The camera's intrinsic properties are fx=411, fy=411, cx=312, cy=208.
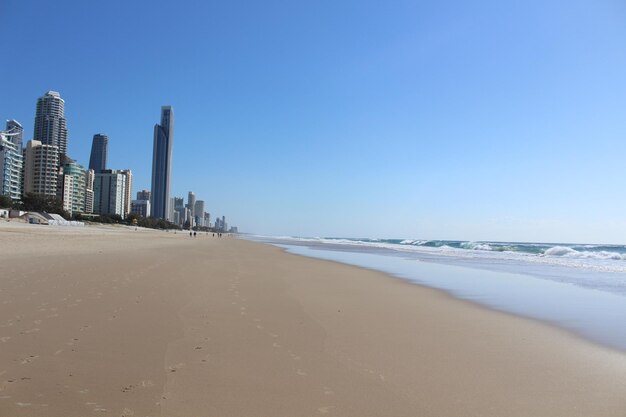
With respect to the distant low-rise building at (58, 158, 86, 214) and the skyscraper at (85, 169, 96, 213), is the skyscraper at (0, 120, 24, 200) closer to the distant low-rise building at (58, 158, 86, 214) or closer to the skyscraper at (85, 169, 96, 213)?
the distant low-rise building at (58, 158, 86, 214)

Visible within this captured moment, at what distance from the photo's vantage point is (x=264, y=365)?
4633 millimetres

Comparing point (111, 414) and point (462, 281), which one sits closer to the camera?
point (111, 414)

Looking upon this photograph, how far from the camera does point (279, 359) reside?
4895 millimetres

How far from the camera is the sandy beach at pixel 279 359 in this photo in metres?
3.64

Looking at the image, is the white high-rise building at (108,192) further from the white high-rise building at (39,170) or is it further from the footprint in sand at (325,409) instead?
the footprint in sand at (325,409)

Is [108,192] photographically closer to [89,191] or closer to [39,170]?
[89,191]

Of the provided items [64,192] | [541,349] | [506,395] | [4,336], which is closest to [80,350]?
[4,336]

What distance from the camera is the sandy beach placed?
364 centimetres

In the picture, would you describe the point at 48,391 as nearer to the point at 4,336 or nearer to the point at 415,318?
the point at 4,336

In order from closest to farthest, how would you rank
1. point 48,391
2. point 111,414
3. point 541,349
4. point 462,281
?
1. point 111,414
2. point 48,391
3. point 541,349
4. point 462,281

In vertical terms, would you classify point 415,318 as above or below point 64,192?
below

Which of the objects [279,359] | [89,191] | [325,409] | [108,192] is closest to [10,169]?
[89,191]

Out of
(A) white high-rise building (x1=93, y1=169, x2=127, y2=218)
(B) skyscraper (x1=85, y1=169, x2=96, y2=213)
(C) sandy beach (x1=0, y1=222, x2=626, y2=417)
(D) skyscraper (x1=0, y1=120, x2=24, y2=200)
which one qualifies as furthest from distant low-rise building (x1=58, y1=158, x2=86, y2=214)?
(C) sandy beach (x1=0, y1=222, x2=626, y2=417)

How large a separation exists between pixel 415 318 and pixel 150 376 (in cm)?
505
